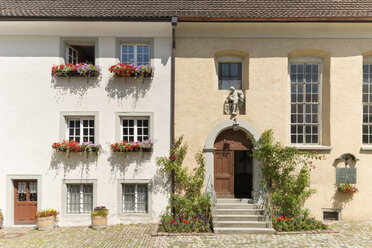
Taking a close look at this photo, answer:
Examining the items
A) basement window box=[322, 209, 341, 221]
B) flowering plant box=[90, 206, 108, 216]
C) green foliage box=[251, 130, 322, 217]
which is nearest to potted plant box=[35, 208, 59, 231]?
flowering plant box=[90, 206, 108, 216]

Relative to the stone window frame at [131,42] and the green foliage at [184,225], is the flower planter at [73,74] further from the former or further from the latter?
the green foliage at [184,225]

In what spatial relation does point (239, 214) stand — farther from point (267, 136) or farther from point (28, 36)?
point (28, 36)

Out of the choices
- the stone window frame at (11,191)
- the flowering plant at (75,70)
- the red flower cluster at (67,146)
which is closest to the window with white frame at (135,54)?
the flowering plant at (75,70)

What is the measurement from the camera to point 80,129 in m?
8.01

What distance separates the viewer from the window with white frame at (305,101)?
8359mm

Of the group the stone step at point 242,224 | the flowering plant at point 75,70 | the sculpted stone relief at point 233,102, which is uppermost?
the flowering plant at point 75,70

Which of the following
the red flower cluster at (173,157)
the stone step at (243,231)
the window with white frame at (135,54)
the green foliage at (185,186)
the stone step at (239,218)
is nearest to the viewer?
the stone step at (243,231)

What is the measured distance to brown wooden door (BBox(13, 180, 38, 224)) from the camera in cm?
785

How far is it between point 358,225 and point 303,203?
1.78 meters

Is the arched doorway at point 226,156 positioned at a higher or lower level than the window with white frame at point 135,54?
lower

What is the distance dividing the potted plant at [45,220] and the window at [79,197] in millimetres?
645

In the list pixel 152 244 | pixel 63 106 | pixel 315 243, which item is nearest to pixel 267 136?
pixel 315 243

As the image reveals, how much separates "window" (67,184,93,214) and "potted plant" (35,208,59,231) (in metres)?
0.65

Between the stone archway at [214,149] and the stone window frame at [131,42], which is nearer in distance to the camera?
the stone archway at [214,149]
